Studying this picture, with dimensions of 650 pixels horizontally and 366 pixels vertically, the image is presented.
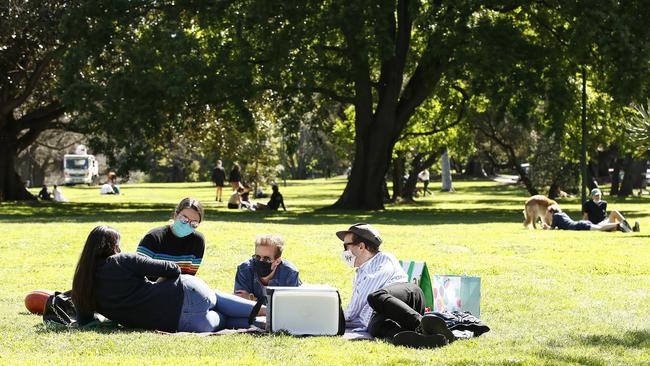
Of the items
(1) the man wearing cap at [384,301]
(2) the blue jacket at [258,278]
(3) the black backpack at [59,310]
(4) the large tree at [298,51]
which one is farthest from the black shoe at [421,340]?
(4) the large tree at [298,51]

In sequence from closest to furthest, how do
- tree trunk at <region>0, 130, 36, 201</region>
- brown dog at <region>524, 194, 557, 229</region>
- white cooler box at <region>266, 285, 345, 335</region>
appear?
white cooler box at <region>266, 285, 345, 335</region> < brown dog at <region>524, 194, 557, 229</region> < tree trunk at <region>0, 130, 36, 201</region>

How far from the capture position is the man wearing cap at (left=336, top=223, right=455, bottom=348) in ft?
30.6

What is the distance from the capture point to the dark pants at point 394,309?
9.63 meters

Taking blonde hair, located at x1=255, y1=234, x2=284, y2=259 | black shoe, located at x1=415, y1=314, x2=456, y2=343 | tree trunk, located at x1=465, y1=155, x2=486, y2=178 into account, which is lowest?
black shoe, located at x1=415, y1=314, x2=456, y2=343

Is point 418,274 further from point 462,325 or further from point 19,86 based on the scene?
point 19,86

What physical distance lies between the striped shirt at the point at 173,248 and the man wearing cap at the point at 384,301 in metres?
1.53

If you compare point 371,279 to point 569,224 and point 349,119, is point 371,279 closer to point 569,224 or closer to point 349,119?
point 569,224

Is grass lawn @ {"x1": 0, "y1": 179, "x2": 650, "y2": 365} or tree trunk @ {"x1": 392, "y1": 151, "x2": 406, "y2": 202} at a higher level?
tree trunk @ {"x1": 392, "y1": 151, "x2": 406, "y2": 202}

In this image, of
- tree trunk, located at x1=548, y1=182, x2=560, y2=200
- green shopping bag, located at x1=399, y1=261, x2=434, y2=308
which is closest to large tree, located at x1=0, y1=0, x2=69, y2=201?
tree trunk, located at x1=548, y1=182, x2=560, y2=200

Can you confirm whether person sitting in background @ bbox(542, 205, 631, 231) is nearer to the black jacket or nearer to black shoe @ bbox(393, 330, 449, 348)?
black shoe @ bbox(393, 330, 449, 348)

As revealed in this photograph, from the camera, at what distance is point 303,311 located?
32.6 ft

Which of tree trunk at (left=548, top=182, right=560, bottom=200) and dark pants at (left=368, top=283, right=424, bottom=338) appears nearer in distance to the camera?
dark pants at (left=368, top=283, right=424, bottom=338)

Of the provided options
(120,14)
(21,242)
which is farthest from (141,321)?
(120,14)

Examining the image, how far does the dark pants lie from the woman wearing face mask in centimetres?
206
